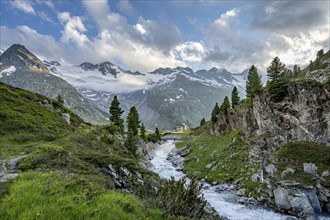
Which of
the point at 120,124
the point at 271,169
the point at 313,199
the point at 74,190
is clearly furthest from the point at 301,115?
the point at 120,124

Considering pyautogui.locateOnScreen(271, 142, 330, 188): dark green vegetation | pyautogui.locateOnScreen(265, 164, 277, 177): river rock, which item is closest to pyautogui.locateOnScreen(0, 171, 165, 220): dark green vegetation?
pyautogui.locateOnScreen(271, 142, 330, 188): dark green vegetation

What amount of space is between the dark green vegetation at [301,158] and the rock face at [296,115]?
231 cm

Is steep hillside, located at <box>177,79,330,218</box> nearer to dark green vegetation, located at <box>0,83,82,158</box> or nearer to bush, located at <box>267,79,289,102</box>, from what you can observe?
bush, located at <box>267,79,289,102</box>

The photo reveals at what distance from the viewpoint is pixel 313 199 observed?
3159 cm

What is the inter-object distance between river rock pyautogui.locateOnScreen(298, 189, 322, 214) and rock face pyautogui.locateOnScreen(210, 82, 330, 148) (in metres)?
11.5

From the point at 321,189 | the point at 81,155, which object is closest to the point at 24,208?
the point at 81,155

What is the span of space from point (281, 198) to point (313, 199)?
3.68 metres

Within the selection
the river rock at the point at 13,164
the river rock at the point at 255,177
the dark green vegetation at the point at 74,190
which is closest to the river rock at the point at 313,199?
the river rock at the point at 255,177

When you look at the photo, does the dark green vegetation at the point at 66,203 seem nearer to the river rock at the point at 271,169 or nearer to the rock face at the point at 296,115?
the river rock at the point at 271,169

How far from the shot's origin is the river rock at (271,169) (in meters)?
38.7

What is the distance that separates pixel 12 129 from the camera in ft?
113

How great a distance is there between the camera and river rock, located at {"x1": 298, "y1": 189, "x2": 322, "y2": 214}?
30856 millimetres

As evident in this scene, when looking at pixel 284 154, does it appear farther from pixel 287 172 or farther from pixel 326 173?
pixel 326 173

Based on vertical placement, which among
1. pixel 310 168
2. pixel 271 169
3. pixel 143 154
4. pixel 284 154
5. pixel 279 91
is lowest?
pixel 143 154
